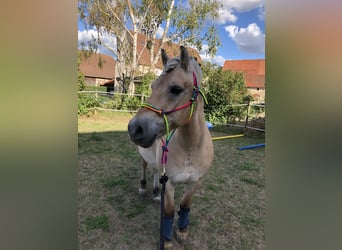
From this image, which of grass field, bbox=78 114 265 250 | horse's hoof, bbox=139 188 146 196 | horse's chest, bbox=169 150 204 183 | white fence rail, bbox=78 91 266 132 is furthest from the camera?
white fence rail, bbox=78 91 266 132

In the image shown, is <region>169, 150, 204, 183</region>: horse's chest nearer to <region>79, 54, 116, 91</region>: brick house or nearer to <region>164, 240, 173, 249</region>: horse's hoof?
<region>164, 240, 173, 249</region>: horse's hoof

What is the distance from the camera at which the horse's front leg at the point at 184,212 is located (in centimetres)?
246

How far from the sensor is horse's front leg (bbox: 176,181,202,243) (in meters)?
2.46

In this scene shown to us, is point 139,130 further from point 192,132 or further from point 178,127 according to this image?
point 192,132

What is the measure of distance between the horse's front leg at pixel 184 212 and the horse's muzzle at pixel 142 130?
1.10m

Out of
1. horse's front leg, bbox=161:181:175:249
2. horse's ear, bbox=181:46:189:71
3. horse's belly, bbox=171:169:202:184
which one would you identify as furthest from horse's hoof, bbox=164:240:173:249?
horse's ear, bbox=181:46:189:71

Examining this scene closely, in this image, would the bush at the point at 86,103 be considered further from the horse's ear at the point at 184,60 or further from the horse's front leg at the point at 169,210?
the horse's ear at the point at 184,60

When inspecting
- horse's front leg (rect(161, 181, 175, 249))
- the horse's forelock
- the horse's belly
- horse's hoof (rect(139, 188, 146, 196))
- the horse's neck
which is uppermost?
the horse's forelock

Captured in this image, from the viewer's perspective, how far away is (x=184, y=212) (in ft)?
8.32

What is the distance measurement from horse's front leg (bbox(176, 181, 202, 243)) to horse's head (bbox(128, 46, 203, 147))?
0.97 metres

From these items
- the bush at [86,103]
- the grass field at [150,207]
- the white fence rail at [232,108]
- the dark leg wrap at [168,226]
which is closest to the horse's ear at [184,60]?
the dark leg wrap at [168,226]
